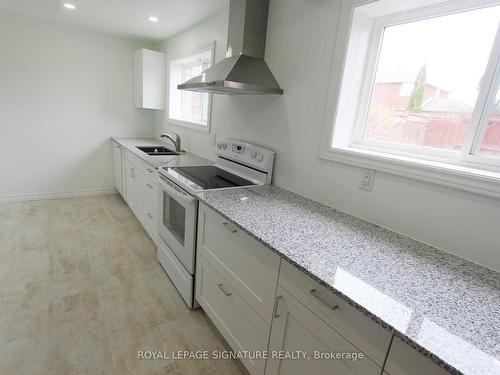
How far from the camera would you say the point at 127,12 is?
269 centimetres

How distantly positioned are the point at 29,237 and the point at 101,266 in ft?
3.32

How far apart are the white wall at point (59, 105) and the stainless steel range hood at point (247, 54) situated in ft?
8.25

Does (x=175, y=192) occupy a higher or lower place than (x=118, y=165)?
higher

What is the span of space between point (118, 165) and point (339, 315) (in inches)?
145

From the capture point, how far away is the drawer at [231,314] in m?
1.24

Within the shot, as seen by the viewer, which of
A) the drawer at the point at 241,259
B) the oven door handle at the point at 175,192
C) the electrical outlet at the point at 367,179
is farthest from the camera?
the oven door handle at the point at 175,192

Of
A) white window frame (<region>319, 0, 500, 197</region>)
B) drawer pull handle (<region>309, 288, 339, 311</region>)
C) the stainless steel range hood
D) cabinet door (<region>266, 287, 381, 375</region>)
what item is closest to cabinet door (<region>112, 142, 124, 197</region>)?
the stainless steel range hood

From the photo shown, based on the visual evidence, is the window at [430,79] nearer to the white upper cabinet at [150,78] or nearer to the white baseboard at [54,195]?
the white upper cabinet at [150,78]

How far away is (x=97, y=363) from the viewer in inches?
57.0

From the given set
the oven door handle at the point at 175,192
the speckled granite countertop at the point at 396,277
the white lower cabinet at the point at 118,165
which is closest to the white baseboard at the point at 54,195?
the white lower cabinet at the point at 118,165

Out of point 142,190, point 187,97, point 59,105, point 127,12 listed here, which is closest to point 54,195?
point 59,105

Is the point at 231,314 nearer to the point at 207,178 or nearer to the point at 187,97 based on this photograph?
the point at 207,178

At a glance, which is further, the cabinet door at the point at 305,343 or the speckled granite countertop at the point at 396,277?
the cabinet door at the point at 305,343

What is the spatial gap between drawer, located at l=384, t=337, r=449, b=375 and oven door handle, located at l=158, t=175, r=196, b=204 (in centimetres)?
122
